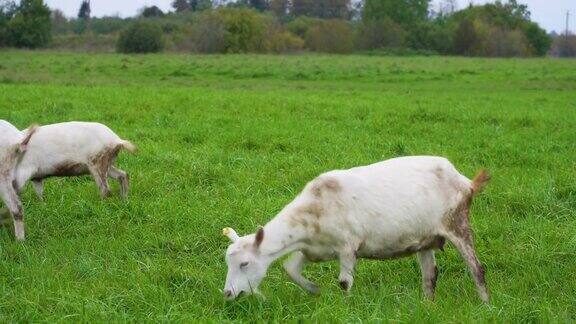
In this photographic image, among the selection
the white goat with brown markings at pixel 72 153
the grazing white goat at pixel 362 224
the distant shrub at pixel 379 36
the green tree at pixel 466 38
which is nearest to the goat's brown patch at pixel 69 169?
the white goat with brown markings at pixel 72 153

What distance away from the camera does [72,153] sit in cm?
888

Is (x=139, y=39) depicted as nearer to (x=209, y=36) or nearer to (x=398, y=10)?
(x=209, y=36)

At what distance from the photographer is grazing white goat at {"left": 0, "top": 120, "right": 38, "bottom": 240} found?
25.3 ft

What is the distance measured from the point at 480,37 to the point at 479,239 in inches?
2849

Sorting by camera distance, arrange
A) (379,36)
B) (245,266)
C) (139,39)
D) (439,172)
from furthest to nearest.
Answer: (379,36), (139,39), (439,172), (245,266)

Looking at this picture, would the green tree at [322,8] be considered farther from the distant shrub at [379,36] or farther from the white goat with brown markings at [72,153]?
the white goat with brown markings at [72,153]

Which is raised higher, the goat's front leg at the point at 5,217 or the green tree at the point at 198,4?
the green tree at the point at 198,4

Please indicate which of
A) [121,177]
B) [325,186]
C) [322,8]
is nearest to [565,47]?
[322,8]

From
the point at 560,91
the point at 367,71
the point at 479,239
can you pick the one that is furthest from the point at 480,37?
the point at 479,239

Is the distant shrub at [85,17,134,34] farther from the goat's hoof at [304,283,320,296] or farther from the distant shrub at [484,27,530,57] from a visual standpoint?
the goat's hoof at [304,283,320,296]

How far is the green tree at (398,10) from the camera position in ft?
298

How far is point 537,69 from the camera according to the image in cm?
3653

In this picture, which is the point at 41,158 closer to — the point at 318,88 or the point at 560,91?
the point at 318,88

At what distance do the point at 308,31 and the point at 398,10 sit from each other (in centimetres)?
1598
